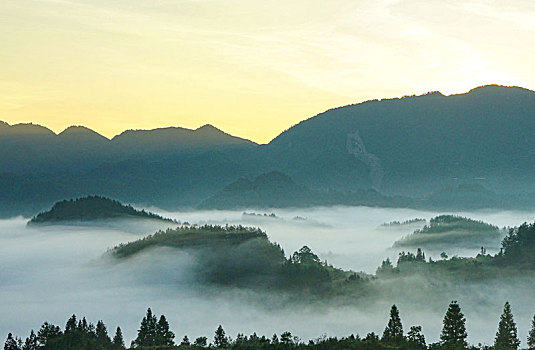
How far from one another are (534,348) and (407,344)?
37844 mm

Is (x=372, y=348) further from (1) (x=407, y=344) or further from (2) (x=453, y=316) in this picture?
(2) (x=453, y=316)

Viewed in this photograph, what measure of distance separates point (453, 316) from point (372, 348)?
97.4 ft

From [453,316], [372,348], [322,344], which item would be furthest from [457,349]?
[322,344]

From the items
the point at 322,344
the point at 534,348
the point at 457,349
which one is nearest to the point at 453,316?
the point at 457,349

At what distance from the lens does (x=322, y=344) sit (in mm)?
197000

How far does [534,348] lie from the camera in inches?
7598

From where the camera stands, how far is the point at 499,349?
19000 centimetres

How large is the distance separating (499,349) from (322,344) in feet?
171

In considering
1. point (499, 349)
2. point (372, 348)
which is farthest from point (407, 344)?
point (499, 349)

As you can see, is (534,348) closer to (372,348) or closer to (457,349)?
(457,349)

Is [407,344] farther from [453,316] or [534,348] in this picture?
[534,348]

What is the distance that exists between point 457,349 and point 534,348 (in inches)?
995

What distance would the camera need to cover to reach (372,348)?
7362 inches

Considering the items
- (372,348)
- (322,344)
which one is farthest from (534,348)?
(322,344)
